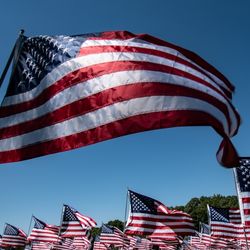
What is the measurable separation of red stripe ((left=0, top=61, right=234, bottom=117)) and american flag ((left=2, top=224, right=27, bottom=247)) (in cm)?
4172

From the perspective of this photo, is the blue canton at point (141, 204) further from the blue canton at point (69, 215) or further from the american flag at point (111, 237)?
the american flag at point (111, 237)

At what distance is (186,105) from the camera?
603 centimetres

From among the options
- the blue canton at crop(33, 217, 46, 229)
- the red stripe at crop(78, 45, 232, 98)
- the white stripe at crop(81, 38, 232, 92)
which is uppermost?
the blue canton at crop(33, 217, 46, 229)

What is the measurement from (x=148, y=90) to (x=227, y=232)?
81.7ft

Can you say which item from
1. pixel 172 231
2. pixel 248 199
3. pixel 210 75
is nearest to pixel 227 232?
pixel 172 231

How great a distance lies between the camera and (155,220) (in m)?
26.6

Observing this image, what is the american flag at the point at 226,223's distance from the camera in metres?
Answer: 27.8

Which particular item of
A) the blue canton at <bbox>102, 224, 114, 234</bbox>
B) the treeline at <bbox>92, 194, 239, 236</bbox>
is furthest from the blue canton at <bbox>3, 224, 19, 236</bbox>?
the treeline at <bbox>92, 194, 239, 236</bbox>

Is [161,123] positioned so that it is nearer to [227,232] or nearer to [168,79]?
[168,79]

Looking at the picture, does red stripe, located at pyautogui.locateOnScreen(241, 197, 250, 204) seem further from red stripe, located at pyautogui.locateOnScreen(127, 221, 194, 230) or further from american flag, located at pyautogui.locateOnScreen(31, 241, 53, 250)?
american flag, located at pyautogui.locateOnScreen(31, 241, 53, 250)

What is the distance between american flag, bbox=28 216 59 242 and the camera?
37562 millimetres

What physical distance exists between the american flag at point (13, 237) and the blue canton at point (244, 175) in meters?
34.7

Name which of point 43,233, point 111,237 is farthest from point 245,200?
point 43,233

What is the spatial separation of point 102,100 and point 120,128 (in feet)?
1.80
